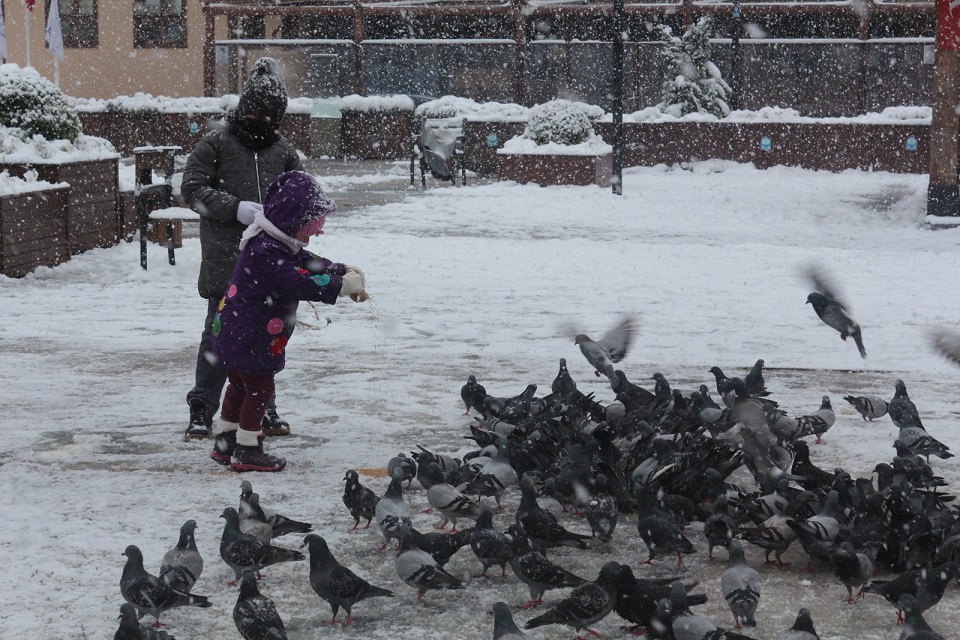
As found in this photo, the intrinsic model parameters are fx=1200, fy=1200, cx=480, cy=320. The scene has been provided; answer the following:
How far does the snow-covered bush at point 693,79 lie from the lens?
1090 inches

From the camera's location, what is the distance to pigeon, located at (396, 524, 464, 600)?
4617 mm

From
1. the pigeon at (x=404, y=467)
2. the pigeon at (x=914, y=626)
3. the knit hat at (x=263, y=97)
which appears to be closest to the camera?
the pigeon at (x=914, y=626)

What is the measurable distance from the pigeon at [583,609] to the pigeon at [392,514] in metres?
0.99

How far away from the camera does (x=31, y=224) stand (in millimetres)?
12680

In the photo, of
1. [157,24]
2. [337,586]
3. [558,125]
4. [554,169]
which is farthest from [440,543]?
[157,24]

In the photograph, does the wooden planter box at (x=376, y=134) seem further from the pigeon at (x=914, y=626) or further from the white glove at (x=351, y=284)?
the pigeon at (x=914, y=626)

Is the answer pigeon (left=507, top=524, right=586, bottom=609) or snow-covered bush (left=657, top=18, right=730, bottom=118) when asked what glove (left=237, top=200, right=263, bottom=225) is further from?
snow-covered bush (left=657, top=18, right=730, bottom=118)

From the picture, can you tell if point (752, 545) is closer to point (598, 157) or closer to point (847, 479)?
point (847, 479)

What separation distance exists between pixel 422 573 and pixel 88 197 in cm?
1050

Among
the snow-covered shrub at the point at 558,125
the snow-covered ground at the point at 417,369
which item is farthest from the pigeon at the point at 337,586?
the snow-covered shrub at the point at 558,125

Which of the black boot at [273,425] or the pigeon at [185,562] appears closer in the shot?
the pigeon at [185,562]

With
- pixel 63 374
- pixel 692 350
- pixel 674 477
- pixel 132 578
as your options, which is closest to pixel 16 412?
pixel 63 374

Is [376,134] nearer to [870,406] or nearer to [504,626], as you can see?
[870,406]

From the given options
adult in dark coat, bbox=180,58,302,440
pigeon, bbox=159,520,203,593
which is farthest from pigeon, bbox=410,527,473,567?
adult in dark coat, bbox=180,58,302,440
